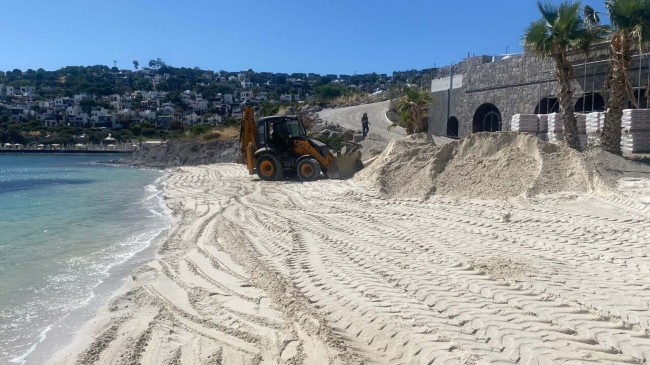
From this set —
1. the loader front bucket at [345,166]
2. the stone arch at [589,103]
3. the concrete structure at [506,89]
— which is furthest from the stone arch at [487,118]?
the loader front bucket at [345,166]

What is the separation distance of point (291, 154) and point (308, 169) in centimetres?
102

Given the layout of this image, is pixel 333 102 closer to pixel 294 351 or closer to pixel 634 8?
pixel 634 8

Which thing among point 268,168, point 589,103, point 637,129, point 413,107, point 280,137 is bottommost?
point 268,168

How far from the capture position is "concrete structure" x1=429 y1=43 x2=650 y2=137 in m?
21.1

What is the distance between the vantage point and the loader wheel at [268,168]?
19.7m

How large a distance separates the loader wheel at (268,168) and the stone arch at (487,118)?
39.1ft

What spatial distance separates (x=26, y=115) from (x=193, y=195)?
10349cm

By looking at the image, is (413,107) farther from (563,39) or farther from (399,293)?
(399,293)

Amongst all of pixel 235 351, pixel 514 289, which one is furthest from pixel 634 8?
pixel 235 351

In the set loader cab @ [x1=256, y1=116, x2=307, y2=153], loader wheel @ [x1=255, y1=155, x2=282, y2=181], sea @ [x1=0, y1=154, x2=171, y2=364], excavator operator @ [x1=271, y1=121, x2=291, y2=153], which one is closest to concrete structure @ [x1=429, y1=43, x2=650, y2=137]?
loader cab @ [x1=256, y1=116, x2=307, y2=153]

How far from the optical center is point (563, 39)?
53.9 ft

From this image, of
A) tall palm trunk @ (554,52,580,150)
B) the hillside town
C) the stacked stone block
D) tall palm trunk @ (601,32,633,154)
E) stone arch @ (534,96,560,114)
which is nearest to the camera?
tall palm trunk @ (601,32,633,154)

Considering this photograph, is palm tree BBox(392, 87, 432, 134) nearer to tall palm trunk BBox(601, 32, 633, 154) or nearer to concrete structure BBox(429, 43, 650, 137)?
concrete structure BBox(429, 43, 650, 137)

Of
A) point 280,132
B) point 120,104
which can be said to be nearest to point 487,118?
point 280,132
